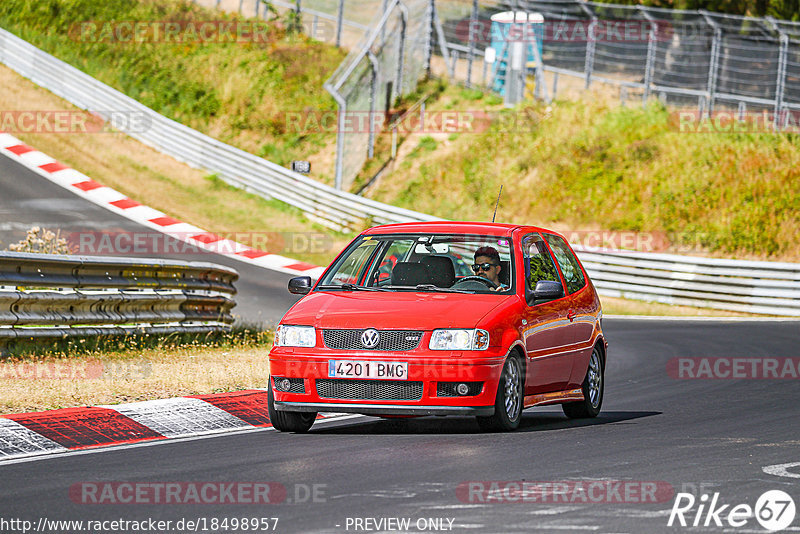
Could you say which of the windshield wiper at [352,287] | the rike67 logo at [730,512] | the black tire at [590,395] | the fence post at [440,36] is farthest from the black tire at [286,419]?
the fence post at [440,36]

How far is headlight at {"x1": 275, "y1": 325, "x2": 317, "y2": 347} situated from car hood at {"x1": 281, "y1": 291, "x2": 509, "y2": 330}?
44mm

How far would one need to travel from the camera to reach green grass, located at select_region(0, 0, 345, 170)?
40.2m

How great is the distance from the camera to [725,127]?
34.3 metres

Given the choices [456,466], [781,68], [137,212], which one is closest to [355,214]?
[137,212]

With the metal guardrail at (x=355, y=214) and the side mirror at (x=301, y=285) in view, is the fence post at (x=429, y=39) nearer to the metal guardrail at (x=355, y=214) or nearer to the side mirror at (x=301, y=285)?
the metal guardrail at (x=355, y=214)

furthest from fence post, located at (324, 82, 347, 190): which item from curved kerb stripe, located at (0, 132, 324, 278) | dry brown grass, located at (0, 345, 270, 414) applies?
dry brown grass, located at (0, 345, 270, 414)

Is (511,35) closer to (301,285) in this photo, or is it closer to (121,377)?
(121,377)

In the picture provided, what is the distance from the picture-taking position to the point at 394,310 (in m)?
9.02

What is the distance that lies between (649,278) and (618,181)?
7.86 metres

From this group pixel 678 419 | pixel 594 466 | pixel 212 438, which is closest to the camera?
pixel 594 466

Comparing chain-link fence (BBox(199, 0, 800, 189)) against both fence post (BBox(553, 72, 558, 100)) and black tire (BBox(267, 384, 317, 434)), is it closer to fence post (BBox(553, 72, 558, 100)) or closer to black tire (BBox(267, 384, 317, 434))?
fence post (BBox(553, 72, 558, 100))

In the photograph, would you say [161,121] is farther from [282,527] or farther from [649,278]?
[282,527]

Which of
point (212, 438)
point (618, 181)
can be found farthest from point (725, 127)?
point (212, 438)

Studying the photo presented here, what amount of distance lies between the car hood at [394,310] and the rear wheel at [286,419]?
617 millimetres
